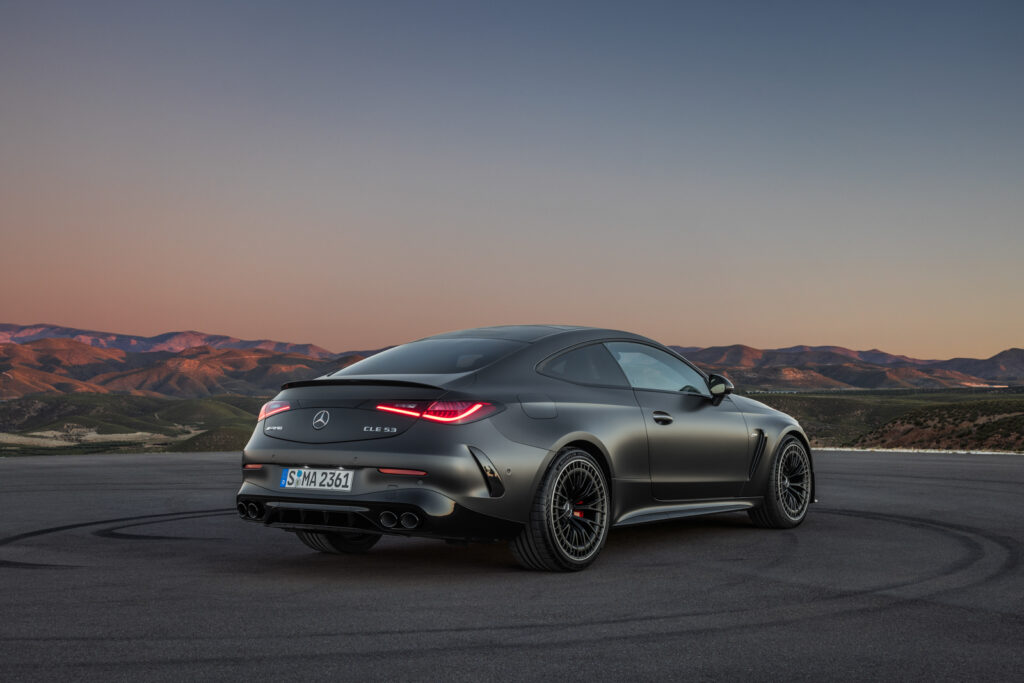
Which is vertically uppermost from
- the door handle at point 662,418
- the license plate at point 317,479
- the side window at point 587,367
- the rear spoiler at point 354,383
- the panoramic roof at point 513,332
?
the panoramic roof at point 513,332

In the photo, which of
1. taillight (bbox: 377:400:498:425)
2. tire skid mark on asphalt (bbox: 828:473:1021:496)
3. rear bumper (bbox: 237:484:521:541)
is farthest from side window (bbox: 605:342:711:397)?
tire skid mark on asphalt (bbox: 828:473:1021:496)

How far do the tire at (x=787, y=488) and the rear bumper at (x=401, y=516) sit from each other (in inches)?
128

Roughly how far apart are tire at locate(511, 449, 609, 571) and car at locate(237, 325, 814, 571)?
0.01 meters

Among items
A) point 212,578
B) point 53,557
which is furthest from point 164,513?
point 212,578

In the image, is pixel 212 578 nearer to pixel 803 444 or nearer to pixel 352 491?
pixel 352 491

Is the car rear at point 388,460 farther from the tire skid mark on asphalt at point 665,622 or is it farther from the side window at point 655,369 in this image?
the side window at point 655,369

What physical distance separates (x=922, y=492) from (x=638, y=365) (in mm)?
5899

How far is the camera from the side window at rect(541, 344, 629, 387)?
7012 millimetres

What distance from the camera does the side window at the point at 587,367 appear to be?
23.0 ft

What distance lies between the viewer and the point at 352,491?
20.0ft

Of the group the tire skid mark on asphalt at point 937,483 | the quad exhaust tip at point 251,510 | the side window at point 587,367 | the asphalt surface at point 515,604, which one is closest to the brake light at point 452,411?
the side window at point 587,367

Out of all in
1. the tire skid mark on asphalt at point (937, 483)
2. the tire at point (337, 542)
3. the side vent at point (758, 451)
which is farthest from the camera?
the tire skid mark on asphalt at point (937, 483)

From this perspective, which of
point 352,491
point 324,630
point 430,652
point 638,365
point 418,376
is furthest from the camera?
point 638,365

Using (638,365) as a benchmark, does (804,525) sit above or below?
below
